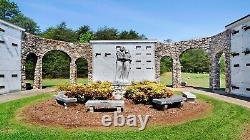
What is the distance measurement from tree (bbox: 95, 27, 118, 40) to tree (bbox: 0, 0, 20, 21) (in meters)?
18.6

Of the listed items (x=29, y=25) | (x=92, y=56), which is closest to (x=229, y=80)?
(x=92, y=56)

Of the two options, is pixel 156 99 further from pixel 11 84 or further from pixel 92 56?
pixel 92 56

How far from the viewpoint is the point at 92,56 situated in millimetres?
30703

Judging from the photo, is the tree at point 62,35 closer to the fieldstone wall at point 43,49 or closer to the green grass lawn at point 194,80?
the green grass lawn at point 194,80

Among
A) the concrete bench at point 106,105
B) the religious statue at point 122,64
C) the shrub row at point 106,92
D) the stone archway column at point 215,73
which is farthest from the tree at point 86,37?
the concrete bench at point 106,105

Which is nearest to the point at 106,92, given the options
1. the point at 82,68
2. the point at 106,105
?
the point at 106,105

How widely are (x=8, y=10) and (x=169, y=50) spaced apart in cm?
4440

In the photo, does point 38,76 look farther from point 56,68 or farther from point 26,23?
point 26,23

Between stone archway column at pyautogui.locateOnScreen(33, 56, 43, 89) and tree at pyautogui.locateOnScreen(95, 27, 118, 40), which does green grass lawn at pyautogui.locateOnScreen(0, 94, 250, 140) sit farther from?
tree at pyautogui.locateOnScreen(95, 27, 118, 40)

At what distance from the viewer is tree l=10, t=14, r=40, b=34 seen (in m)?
66.7

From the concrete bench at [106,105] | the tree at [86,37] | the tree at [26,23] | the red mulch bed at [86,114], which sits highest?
the tree at [26,23]

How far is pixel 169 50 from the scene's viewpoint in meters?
30.3

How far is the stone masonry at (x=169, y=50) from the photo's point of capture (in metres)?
25.6

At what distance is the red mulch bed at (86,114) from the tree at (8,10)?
51.6 meters
